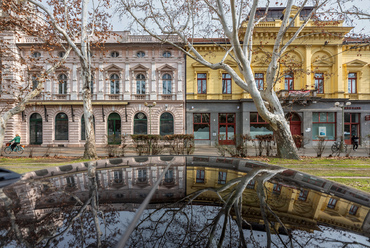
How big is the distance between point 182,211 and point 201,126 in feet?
66.3

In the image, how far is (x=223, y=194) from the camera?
1.39m

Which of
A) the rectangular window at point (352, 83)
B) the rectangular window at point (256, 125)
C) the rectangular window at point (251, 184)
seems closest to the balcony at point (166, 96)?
the rectangular window at point (256, 125)

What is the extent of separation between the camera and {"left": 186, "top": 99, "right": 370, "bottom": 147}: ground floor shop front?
20406 mm

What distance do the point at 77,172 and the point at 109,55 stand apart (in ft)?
73.5

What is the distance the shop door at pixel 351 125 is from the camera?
68.3 feet

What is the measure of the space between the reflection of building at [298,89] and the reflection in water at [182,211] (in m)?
19.4

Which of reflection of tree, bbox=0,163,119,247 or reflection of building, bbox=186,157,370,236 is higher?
reflection of tree, bbox=0,163,119,247

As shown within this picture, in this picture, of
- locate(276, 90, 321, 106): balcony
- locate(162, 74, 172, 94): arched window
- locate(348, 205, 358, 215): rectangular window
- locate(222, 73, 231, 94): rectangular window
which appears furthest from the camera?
locate(222, 73, 231, 94): rectangular window

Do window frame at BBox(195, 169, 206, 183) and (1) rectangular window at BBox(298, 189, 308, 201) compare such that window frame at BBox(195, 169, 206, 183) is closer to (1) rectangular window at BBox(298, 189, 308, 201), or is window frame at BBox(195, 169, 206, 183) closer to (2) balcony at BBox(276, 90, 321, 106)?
(1) rectangular window at BBox(298, 189, 308, 201)

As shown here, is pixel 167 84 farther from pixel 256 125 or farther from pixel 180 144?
pixel 180 144

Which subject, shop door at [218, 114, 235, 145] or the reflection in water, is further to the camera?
shop door at [218, 114, 235, 145]

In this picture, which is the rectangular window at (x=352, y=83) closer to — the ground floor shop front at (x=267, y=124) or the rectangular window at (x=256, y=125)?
the ground floor shop front at (x=267, y=124)

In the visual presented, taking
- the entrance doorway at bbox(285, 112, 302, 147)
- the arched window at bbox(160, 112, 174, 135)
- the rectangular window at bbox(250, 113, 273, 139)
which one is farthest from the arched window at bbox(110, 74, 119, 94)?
the entrance doorway at bbox(285, 112, 302, 147)

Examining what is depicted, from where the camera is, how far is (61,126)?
68.7ft
